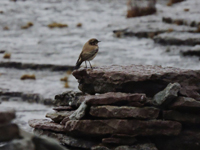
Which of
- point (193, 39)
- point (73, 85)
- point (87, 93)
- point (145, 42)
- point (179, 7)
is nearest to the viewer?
point (87, 93)

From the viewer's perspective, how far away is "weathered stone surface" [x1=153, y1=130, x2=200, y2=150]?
25.8 ft

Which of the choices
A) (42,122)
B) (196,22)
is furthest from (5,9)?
(42,122)

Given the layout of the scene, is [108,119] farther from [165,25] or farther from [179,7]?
[179,7]

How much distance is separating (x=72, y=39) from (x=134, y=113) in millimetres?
14932

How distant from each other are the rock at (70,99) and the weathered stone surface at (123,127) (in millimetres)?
833

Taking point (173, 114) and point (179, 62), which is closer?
point (173, 114)

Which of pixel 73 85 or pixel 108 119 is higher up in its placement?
pixel 108 119

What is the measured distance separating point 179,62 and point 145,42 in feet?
12.0

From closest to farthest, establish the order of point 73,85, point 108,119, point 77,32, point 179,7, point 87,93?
1. point 108,119
2. point 87,93
3. point 73,85
4. point 77,32
5. point 179,7

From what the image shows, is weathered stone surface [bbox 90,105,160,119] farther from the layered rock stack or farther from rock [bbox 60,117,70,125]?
rock [bbox 60,117,70,125]

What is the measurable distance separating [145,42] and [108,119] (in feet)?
42.8

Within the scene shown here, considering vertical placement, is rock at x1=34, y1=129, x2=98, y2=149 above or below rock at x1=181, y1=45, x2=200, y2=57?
above

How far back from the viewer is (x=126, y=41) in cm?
2091

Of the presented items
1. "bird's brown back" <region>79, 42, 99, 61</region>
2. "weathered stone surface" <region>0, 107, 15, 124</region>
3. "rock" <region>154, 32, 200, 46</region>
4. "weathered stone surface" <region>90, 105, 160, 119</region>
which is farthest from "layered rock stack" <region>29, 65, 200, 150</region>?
"rock" <region>154, 32, 200, 46</region>
